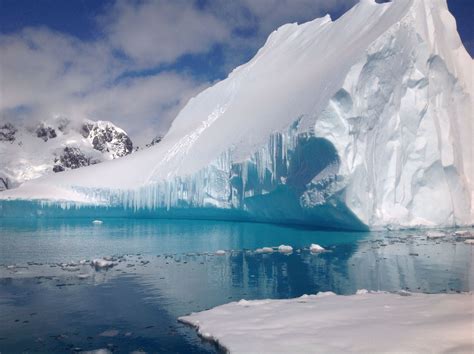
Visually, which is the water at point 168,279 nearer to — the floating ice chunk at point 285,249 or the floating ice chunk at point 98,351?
the floating ice chunk at point 98,351

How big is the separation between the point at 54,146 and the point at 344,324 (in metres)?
106

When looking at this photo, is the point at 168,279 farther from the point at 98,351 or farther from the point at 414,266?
the point at 414,266

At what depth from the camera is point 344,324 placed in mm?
6352

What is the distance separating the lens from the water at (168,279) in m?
6.93

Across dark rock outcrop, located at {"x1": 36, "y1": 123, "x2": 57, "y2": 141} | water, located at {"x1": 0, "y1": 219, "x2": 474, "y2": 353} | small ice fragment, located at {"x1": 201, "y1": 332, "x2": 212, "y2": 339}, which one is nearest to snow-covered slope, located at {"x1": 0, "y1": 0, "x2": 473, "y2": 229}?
water, located at {"x1": 0, "y1": 219, "x2": 474, "y2": 353}

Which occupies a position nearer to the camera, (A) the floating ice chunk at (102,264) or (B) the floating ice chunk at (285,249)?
(A) the floating ice chunk at (102,264)

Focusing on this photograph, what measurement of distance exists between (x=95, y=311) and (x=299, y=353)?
4213 millimetres

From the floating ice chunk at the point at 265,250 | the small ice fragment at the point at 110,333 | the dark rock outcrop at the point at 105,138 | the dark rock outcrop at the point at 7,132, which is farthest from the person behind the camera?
the dark rock outcrop at the point at 105,138

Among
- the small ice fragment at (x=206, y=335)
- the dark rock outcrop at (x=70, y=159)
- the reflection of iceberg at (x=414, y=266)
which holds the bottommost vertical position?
the small ice fragment at (x=206, y=335)

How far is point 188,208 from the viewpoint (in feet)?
94.8

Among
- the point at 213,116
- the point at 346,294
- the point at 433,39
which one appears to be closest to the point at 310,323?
the point at 346,294

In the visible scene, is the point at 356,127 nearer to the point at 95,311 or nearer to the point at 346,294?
the point at 346,294

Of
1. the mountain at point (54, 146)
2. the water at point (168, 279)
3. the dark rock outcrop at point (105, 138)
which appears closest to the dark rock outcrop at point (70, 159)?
the mountain at point (54, 146)

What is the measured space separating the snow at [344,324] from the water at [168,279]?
0.51 metres
